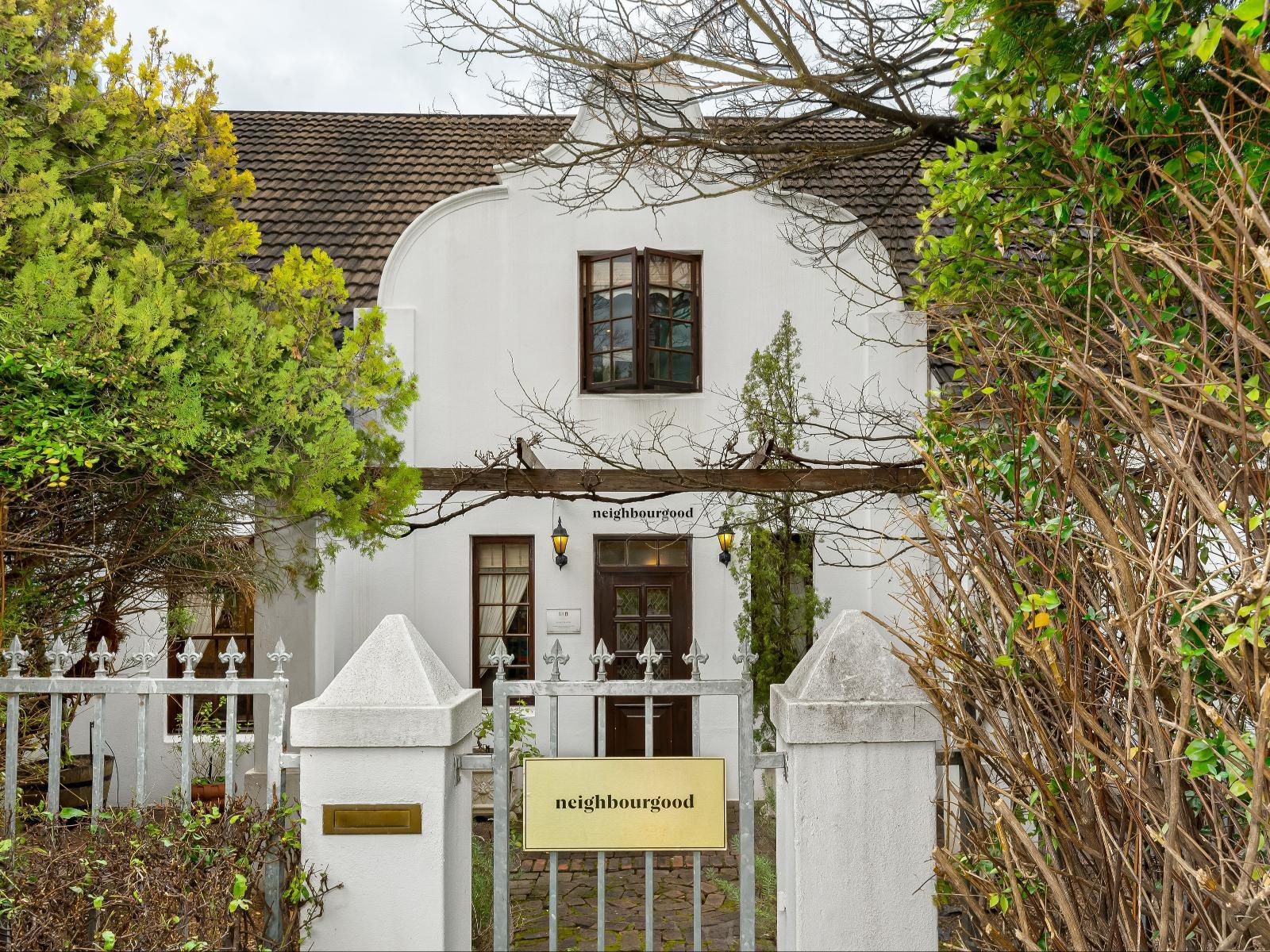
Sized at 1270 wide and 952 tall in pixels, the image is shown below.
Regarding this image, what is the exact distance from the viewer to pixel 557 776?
10.7 feet

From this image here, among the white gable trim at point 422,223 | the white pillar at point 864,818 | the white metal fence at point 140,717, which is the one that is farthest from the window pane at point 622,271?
the white pillar at point 864,818

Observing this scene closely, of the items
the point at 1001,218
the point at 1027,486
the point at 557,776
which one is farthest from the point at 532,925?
the point at 1001,218

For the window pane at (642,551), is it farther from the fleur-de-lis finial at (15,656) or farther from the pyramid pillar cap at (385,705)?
the fleur-de-lis finial at (15,656)

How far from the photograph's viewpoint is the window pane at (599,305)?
9164 millimetres

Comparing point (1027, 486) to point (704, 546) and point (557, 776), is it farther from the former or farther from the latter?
point (704, 546)

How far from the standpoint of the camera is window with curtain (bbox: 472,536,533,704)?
9.12 m

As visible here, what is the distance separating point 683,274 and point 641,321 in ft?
2.42

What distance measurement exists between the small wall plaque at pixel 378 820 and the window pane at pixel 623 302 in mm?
6643

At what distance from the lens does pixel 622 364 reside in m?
9.13

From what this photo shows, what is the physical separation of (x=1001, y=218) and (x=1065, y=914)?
2114mm

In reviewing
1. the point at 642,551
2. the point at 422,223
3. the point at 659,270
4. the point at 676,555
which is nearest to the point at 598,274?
the point at 659,270

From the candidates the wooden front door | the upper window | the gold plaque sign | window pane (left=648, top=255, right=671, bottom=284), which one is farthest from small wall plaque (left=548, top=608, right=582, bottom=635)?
the gold plaque sign

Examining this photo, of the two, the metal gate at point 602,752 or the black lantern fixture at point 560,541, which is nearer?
the metal gate at point 602,752

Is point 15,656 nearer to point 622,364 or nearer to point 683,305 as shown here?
point 622,364
